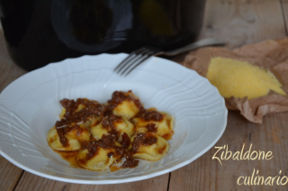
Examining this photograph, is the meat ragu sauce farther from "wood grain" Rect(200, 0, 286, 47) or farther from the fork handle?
"wood grain" Rect(200, 0, 286, 47)

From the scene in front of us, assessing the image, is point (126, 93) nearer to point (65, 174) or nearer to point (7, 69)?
point (65, 174)

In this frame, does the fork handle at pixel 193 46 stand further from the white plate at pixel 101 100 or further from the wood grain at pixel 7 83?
the wood grain at pixel 7 83

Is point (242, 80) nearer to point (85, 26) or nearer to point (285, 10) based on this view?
point (85, 26)

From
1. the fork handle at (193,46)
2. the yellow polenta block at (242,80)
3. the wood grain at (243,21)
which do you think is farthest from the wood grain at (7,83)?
the wood grain at (243,21)

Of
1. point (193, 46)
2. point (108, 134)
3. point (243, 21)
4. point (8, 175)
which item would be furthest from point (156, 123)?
point (243, 21)

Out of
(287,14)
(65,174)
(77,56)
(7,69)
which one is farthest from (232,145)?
(287,14)
